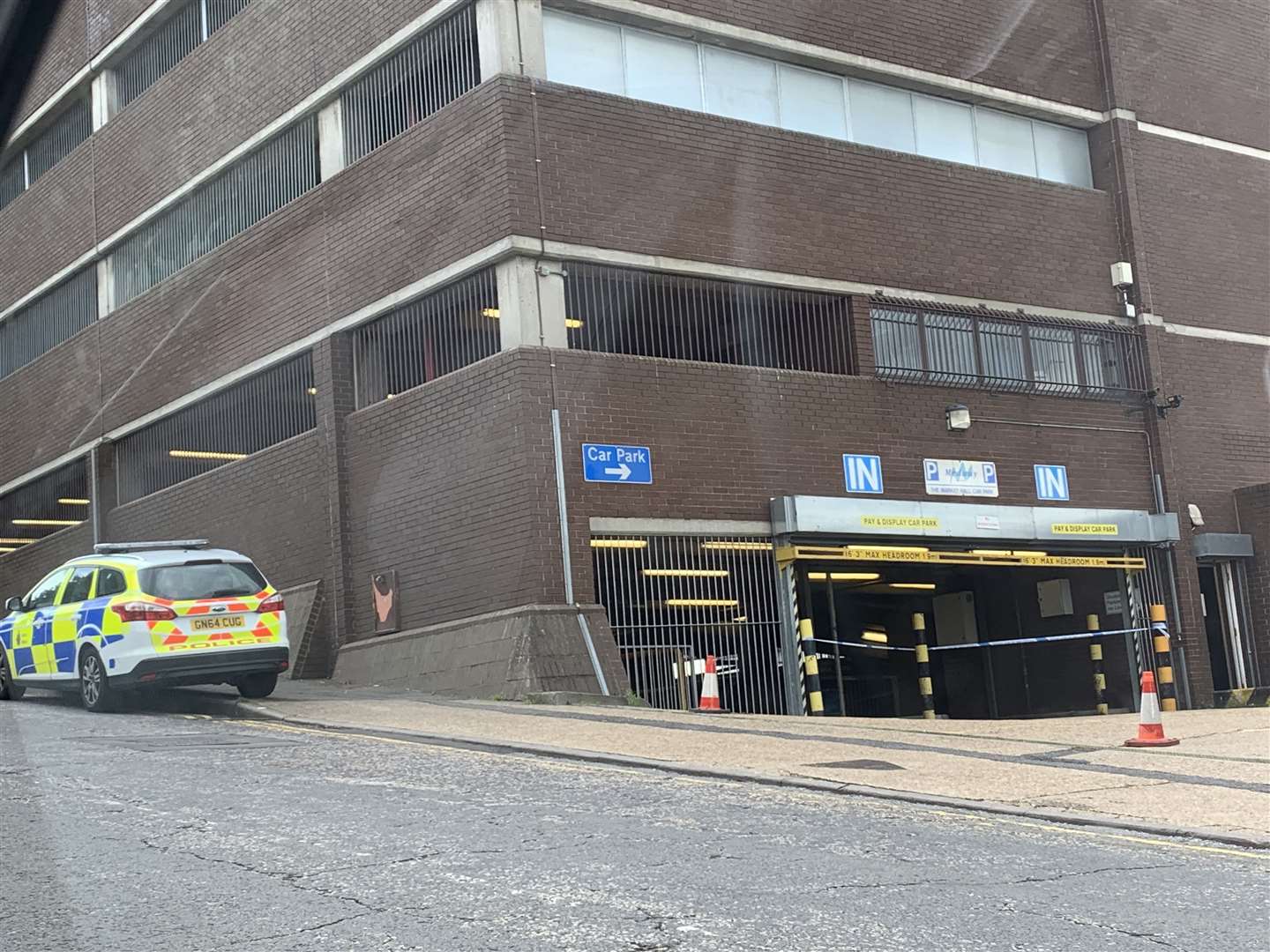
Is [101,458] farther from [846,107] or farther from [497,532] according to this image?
[846,107]

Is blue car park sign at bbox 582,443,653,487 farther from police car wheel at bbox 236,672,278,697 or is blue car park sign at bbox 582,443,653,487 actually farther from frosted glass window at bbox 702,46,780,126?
frosted glass window at bbox 702,46,780,126

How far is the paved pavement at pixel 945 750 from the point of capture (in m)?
10.2

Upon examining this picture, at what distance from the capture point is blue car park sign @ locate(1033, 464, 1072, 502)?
23.2 metres

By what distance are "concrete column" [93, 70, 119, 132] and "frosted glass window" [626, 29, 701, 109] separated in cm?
1165

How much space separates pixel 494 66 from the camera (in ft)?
62.2

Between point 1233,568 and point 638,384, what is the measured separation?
1184 cm

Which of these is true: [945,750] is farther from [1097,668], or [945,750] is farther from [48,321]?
[48,321]

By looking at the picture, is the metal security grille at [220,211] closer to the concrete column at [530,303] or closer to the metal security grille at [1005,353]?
the concrete column at [530,303]

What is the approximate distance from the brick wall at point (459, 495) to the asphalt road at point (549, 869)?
7.37 meters

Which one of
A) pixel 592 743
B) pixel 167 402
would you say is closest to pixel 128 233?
pixel 167 402

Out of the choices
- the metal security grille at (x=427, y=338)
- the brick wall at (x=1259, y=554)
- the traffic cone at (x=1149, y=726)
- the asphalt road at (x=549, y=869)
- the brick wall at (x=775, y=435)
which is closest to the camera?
the asphalt road at (x=549, y=869)

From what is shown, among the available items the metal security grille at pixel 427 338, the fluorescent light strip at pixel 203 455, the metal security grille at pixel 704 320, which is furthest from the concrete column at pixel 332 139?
the fluorescent light strip at pixel 203 455

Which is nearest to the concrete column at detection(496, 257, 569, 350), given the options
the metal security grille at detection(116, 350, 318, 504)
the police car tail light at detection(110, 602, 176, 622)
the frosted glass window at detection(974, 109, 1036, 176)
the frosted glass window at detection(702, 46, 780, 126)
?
the frosted glass window at detection(702, 46, 780, 126)

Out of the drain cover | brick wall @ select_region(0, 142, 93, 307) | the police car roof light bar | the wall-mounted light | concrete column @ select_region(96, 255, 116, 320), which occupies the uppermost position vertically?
brick wall @ select_region(0, 142, 93, 307)
